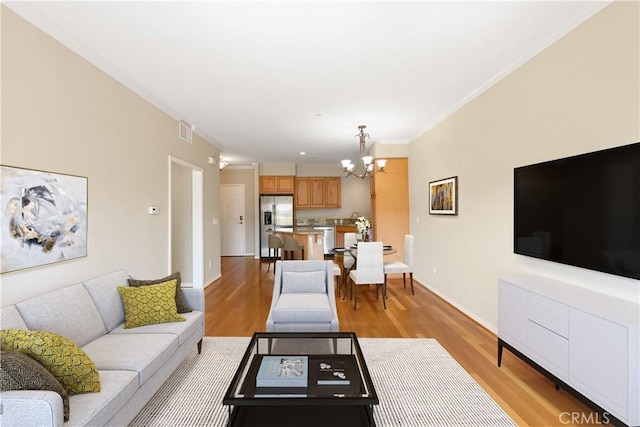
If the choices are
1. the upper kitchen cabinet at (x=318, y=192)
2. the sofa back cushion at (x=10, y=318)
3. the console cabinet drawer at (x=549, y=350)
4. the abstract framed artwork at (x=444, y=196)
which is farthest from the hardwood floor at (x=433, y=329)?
the upper kitchen cabinet at (x=318, y=192)

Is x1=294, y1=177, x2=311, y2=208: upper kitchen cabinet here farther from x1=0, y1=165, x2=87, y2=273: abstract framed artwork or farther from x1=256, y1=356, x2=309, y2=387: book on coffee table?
x1=256, y1=356, x2=309, y2=387: book on coffee table

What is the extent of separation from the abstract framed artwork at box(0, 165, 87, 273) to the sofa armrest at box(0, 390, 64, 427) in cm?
100

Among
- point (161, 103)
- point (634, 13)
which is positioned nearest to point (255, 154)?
point (161, 103)

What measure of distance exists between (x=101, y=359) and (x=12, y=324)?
1.66 feet

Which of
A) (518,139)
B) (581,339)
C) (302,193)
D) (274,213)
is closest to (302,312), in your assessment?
(581,339)

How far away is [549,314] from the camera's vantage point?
210cm

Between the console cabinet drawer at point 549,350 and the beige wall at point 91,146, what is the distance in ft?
11.4

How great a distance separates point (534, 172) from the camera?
2.65 metres

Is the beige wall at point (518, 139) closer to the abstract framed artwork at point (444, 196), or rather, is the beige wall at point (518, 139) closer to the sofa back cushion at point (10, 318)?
the abstract framed artwork at point (444, 196)

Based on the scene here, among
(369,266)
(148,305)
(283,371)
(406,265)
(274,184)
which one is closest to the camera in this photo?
(283,371)

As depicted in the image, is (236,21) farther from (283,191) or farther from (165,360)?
(283,191)

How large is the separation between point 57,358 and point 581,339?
2.87m

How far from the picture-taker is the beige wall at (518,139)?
197cm
